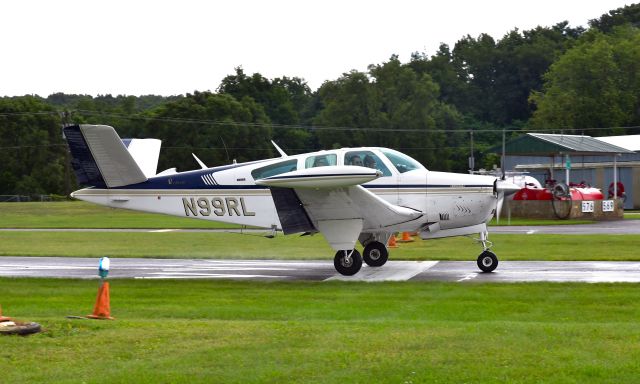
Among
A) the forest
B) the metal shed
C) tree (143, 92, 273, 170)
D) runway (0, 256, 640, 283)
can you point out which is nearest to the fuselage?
runway (0, 256, 640, 283)

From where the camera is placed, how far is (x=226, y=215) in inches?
798

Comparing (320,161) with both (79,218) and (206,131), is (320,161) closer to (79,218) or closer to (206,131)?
(79,218)

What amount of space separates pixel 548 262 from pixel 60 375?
602 inches

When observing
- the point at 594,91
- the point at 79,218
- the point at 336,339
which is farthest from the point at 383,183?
the point at 594,91

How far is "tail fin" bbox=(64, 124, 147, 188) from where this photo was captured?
19875 millimetres

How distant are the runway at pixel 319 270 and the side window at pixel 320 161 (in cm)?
233

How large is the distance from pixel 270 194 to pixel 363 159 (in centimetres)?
215

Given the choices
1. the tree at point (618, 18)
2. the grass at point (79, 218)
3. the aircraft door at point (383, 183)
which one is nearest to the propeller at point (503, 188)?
the aircraft door at point (383, 183)

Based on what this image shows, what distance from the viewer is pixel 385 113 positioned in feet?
249

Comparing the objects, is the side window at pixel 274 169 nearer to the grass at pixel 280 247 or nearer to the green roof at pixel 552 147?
the grass at pixel 280 247

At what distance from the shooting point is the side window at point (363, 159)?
19281mm

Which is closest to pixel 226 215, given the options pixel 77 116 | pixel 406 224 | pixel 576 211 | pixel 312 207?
pixel 312 207

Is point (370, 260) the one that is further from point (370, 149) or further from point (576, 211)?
point (576, 211)

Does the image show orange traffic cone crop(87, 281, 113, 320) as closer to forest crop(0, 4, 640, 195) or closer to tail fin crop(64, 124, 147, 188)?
tail fin crop(64, 124, 147, 188)
